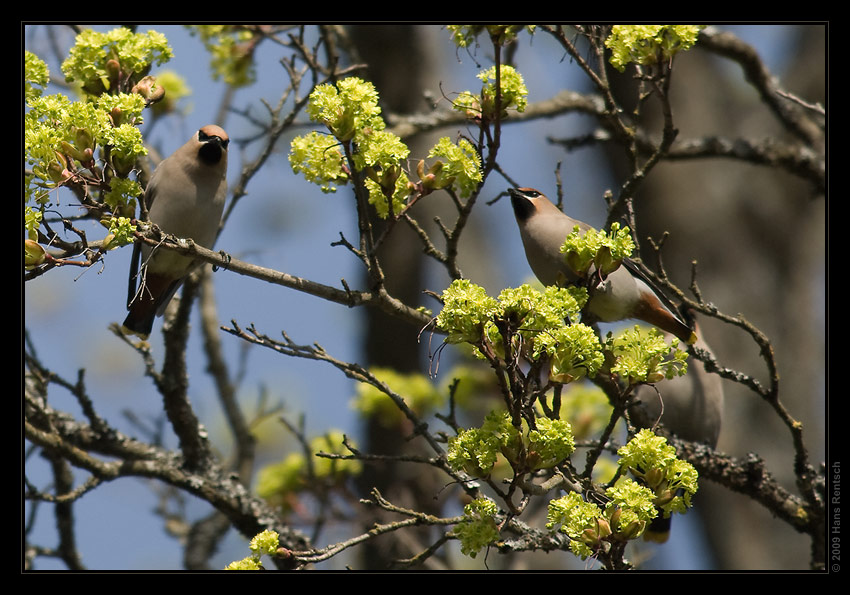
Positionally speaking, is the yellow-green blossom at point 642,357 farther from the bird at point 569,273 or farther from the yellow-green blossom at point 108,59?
the yellow-green blossom at point 108,59

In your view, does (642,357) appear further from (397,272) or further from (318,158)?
(397,272)

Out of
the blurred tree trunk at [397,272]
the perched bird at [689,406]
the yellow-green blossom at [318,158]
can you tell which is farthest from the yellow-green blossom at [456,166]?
the blurred tree trunk at [397,272]

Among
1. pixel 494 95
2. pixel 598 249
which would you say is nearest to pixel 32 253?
pixel 494 95

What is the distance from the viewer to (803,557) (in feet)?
24.3

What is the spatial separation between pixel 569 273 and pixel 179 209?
204cm

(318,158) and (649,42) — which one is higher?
(649,42)

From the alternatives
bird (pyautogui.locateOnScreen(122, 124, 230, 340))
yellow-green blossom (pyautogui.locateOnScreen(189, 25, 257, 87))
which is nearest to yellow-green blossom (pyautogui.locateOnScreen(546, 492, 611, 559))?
bird (pyautogui.locateOnScreen(122, 124, 230, 340))

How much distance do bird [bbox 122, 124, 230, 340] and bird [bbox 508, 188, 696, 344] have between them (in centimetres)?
164

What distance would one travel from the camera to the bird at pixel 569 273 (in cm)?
383

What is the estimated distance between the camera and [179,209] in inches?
186

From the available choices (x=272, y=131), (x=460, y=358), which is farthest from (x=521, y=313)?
(x=460, y=358)

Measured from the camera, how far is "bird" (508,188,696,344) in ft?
12.6

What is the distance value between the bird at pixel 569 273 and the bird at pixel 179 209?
1.64m
